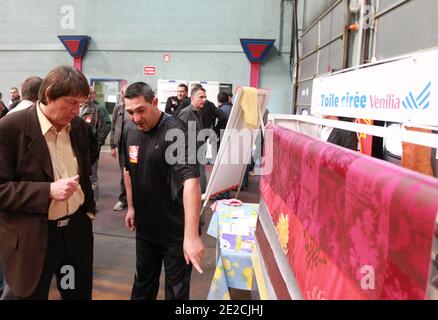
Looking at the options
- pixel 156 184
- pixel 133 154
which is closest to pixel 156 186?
pixel 156 184

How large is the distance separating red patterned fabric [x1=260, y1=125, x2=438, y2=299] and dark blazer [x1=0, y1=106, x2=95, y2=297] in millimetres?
1041

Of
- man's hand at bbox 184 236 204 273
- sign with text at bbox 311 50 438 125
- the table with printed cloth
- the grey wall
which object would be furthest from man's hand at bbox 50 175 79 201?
the grey wall

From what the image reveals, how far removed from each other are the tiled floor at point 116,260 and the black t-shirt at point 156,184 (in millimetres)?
834

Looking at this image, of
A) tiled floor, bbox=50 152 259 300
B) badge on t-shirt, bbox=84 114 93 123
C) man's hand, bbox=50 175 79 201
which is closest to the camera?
man's hand, bbox=50 175 79 201

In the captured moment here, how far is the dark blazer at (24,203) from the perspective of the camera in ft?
5.15

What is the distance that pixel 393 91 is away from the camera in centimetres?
158

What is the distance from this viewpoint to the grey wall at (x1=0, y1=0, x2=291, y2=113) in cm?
1009

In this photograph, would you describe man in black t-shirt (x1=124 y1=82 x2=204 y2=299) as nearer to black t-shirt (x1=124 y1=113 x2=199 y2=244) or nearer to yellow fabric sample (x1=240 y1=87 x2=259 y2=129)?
black t-shirt (x1=124 y1=113 x2=199 y2=244)

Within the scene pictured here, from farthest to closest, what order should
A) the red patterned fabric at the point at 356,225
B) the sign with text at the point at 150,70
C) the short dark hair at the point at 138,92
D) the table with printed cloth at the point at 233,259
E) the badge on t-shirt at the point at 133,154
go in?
the sign with text at the point at 150,70 < the table with printed cloth at the point at 233,259 < the badge on t-shirt at the point at 133,154 < the short dark hair at the point at 138,92 < the red patterned fabric at the point at 356,225

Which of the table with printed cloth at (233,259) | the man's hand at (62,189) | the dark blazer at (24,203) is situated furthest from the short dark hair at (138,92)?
the table with printed cloth at (233,259)

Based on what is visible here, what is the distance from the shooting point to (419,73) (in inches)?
55.5

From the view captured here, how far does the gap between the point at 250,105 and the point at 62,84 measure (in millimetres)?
2507

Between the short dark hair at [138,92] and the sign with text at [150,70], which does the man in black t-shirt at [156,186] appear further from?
the sign with text at [150,70]
